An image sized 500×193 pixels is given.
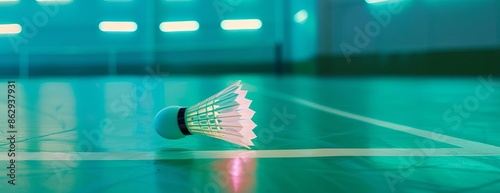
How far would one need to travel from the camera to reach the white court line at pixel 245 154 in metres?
1.13

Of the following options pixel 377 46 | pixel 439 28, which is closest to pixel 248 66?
pixel 377 46

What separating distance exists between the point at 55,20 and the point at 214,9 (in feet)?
14.3

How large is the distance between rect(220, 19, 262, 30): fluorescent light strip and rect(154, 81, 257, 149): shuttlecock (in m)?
11.2

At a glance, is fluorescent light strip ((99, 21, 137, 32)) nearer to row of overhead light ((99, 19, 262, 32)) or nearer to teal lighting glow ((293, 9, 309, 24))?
row of overhead light ((99, 19, 262, 32))

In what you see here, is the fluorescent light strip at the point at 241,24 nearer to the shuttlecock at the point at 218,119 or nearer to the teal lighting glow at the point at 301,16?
the teal lighting glow at the point at 301,16

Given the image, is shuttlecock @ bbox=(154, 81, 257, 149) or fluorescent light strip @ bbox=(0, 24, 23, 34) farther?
fluorescent light strip @ bbox=(0, 24, 23, 34)

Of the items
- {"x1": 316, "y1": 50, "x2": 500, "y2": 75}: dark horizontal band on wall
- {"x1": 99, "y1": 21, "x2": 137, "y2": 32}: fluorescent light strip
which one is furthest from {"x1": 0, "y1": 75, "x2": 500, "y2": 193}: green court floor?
{"x1": 99, "y1": 21, "x2": 137, "y2": 32}: fluorescent light strip

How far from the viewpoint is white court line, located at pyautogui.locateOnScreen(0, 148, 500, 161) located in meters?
1.13

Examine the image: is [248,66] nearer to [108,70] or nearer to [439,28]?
[108,70]

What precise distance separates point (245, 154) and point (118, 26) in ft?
39.4

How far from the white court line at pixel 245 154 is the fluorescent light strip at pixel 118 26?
A: 38.6 ft

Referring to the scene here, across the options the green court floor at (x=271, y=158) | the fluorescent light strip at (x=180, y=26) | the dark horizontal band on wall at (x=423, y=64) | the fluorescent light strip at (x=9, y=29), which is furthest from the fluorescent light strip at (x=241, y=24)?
the green court floor at (x=271, y=158)

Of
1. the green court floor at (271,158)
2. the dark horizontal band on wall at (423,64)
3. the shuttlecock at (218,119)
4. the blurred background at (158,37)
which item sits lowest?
the green court floor at (271,158)

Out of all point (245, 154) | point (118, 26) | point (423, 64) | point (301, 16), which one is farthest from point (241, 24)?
point (245, 154)
